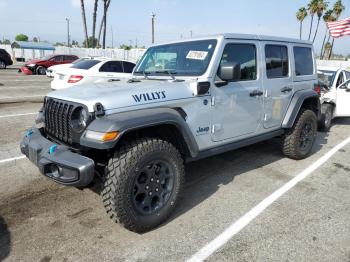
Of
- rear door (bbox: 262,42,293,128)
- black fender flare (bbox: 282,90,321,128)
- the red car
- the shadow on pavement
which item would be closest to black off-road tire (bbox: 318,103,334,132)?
black fender flare (bbox: 282,90,321,128)

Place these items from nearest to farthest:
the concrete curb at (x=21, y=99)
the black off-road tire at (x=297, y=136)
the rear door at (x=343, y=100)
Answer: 1. the black off-road tire at (x=297, y=136)
2. the rear door at (x=343, y=100)
3. the concrete curb at (x=21, y=99)

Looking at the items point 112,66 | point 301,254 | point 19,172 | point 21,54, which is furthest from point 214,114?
point 21,54

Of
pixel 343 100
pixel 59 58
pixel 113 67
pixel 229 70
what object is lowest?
pixel 343 100

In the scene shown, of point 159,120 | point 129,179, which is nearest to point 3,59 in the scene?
point 159,120

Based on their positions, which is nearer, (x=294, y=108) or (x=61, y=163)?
(x=61, y=163)

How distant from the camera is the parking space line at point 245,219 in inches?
112

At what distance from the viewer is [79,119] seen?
9.93 ft

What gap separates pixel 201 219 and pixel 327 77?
22.8ft

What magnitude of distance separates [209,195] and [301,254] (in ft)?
4.53

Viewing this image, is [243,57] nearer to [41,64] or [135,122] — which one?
[135,122]

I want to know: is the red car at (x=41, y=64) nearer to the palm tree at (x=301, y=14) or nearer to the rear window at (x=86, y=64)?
the rear window at (x=86, y=64)

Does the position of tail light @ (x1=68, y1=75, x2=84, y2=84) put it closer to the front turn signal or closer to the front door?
the front door

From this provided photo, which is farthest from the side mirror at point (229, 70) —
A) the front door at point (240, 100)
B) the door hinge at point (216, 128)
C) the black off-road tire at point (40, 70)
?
the black off-road tire at point (40, 70)

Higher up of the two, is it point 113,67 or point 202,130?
point 113,67
